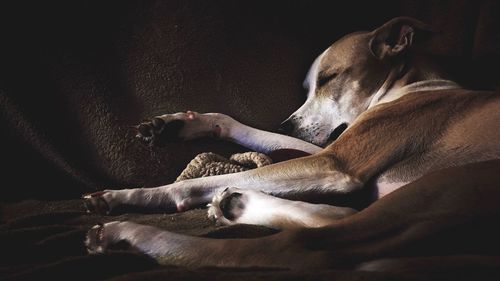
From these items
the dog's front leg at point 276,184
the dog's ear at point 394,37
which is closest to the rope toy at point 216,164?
the dog's front leg at point 276,184

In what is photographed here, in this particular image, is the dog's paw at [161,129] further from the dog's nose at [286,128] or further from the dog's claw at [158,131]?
the dog's nose at [286,128]

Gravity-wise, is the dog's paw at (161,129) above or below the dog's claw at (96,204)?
above

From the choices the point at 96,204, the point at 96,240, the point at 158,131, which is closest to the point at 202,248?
the point at 96,240

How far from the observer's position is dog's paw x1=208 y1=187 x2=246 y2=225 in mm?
1592

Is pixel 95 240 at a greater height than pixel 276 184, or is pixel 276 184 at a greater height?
pixel 95 240

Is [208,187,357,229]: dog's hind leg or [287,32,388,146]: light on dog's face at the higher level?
[287,32,388,146]: light on dog's face

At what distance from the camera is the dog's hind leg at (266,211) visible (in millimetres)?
1513

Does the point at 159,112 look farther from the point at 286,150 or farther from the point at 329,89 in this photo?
the point at 329,89

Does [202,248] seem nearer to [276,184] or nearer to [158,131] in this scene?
[276,184]

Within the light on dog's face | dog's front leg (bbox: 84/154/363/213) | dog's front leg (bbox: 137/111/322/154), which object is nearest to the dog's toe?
dog's front leg (bbox: 137/111/322/154)

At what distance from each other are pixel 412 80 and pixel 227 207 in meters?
1.15

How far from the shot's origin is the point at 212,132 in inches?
83.3

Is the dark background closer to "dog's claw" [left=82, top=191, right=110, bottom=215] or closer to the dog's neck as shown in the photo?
the dog's neck

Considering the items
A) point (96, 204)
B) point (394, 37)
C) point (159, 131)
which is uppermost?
point (394, 37)
